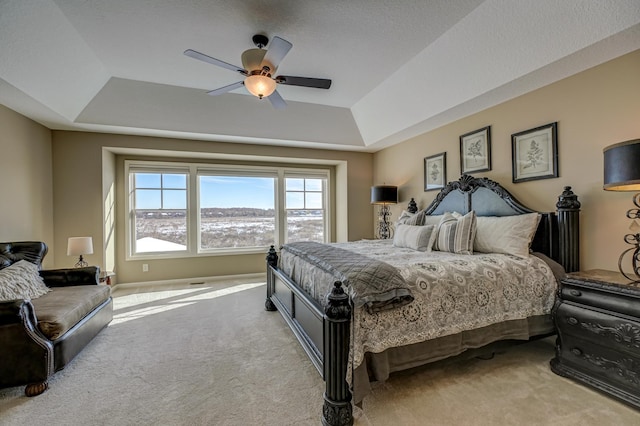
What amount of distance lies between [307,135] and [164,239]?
3185 millimetres

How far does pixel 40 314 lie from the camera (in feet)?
7.32

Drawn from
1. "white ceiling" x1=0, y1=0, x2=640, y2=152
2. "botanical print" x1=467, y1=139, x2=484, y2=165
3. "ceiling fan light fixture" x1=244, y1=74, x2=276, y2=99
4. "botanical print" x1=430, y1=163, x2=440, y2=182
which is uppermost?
"white ceiling" x1=0, y1=0, x2=640, y2=152

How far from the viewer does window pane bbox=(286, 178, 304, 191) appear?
606 cm

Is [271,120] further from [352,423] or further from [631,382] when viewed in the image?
[631,382]

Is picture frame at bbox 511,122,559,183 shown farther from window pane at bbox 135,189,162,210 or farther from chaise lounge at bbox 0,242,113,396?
window pane at bbox 135,189,162,210

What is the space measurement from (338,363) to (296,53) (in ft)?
9.74

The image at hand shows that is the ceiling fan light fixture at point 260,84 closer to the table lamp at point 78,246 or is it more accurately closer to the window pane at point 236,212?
the table lamp at point 78,246

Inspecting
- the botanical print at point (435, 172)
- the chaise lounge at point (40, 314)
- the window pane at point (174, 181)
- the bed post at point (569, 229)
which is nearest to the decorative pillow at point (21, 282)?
the chaise lounge at point (40, 314)

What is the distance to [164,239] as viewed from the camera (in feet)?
17.2

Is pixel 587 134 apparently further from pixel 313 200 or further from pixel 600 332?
pixel 313 200

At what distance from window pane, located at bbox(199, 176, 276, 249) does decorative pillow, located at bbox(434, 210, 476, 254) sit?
363 cm

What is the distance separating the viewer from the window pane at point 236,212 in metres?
5.53

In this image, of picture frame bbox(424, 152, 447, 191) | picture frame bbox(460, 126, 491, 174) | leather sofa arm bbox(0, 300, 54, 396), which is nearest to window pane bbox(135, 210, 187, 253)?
leather sofa arm bbox(0, 300, 54, 396)

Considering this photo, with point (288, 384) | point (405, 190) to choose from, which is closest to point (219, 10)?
point (288, 384)
